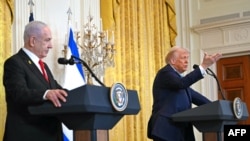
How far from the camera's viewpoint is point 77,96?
2.36 m

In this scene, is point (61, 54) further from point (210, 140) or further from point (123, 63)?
point (210, 140)

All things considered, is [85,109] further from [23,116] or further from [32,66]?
[32,66]

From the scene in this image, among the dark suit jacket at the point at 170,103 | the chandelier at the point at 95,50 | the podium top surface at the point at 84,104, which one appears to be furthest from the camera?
the chandelier at the point at 95,50

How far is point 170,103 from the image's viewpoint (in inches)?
145

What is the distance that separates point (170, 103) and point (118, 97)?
122 cm

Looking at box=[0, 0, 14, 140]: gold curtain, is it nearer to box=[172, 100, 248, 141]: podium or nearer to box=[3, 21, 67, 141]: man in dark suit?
box=[3, 21, 67, 141]: man in dark suit

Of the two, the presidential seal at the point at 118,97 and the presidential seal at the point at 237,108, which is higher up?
the presidential seal at the point at 118,97

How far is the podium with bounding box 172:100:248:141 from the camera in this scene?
10.8 ft

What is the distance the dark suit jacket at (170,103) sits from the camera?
11.8 feet

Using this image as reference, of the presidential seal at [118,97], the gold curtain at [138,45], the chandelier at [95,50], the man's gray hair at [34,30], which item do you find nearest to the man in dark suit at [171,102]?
the presidential seal at [118,97]

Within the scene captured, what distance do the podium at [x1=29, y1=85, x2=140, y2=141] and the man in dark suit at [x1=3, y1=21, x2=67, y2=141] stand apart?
0.12 meters

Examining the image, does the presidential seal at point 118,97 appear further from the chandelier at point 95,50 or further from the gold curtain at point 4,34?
the chandelier at point 95,50

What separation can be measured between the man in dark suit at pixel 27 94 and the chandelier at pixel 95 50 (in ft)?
8.71

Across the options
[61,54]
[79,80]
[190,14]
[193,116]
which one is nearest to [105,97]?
[193,116]
